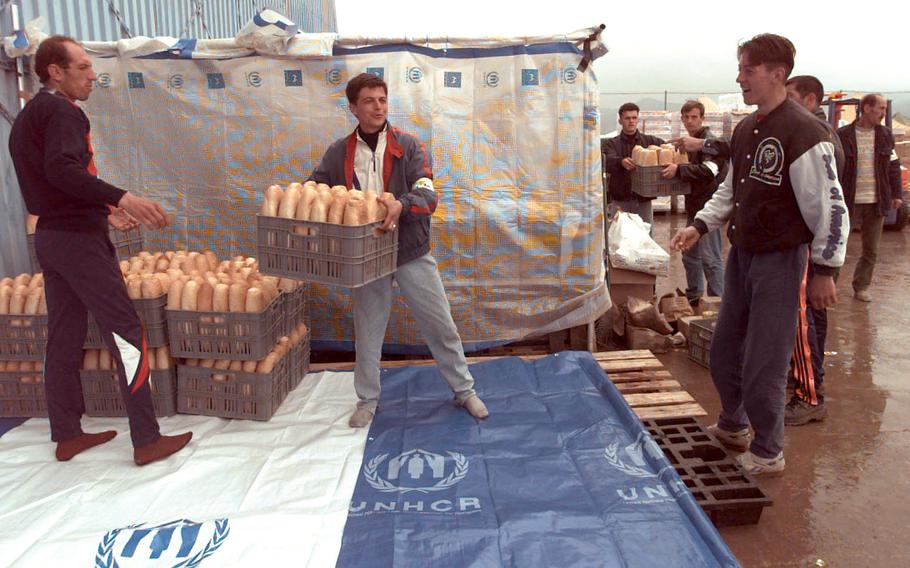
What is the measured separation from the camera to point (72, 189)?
129 inches

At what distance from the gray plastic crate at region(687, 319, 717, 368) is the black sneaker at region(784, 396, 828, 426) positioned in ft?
3.77

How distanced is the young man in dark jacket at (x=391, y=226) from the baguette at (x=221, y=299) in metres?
0.84

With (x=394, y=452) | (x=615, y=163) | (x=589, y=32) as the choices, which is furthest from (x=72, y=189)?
(x=615, y=163)

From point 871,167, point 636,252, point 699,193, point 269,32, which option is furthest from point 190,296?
point 871,167

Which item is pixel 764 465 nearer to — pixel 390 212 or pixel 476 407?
pixel 476 407

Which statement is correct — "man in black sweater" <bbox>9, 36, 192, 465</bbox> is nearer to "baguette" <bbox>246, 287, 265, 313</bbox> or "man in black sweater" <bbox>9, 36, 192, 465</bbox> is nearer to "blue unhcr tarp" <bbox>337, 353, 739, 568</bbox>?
"baguette" <bbox>246, 287, 265, 313</bbox>

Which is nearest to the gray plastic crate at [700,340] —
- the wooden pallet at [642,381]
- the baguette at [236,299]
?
the wooden pallet at [642,381]

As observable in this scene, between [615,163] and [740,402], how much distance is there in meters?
3.74

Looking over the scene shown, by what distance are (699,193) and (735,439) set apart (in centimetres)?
323

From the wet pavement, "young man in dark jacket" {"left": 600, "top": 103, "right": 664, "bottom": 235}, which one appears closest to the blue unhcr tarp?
the wet pavement

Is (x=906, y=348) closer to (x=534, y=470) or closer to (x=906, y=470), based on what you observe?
(x=906, y=470)

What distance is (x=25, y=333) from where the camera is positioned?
4332mm

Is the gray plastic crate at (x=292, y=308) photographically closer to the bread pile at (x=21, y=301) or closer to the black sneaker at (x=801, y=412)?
the bread pile at (x=21, y=301)

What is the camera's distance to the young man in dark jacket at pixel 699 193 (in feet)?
20.9
